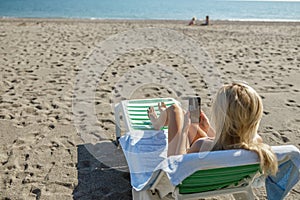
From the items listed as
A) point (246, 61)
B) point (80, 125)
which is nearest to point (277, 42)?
point (246, 61)

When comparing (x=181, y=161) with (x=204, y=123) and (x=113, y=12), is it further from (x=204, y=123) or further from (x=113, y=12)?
(x=113, y=12)

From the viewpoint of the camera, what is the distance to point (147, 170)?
2725 mm

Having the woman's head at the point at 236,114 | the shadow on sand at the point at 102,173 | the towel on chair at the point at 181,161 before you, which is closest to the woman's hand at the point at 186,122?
the towel on chair at the point at 181,161

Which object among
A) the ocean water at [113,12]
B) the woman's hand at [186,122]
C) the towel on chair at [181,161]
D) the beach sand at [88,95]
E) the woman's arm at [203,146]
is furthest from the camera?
the ocean water at [113,12]

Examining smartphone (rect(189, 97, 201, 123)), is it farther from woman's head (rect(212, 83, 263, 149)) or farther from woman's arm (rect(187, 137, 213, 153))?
woman's head (rect(212, 83, 263, 149))

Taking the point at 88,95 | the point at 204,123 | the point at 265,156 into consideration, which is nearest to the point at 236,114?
the point at 265,156

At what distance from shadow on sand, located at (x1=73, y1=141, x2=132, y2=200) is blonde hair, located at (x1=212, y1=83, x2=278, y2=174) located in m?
1.11

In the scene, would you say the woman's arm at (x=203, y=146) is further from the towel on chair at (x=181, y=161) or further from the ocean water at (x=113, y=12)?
the ocean water at (x=113, y=12)

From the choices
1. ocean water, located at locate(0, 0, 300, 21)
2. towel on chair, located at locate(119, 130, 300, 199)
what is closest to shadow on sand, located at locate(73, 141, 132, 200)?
towel on chair, located at locate(119, 130, 300, 199)

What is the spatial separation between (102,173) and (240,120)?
159cm

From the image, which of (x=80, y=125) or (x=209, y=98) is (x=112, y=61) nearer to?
(x=209, y=98)

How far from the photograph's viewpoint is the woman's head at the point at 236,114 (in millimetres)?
2242

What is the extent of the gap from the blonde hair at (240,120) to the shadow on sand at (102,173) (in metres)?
1.11

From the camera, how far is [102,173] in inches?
133
